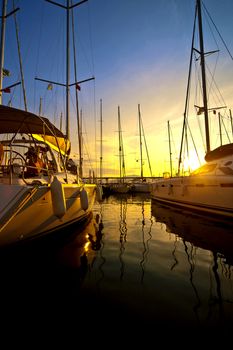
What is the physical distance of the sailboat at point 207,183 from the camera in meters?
9.03

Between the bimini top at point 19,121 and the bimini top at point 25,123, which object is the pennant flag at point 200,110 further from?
the bimini top at point 19,121

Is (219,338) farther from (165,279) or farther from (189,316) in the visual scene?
(165,279)

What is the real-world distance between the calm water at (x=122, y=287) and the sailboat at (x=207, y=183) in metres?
2.98

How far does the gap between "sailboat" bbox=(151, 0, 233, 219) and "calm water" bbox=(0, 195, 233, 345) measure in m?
2.98

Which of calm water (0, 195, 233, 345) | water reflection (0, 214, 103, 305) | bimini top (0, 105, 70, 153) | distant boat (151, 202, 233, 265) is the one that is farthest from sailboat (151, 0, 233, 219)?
bimini top (0, 105, 70, 153)

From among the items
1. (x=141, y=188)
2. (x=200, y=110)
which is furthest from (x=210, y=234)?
(x=141, y=188)

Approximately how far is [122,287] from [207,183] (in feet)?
24.8

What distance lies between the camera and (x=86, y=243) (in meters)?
6.30

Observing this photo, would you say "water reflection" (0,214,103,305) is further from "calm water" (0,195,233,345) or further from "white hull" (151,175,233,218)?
"white hull" (151,175,233,218)

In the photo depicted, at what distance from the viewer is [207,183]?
32.4ft

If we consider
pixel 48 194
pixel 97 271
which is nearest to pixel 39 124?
pixel 48 194

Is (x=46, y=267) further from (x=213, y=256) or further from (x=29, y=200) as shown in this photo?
(x=213, y=256)

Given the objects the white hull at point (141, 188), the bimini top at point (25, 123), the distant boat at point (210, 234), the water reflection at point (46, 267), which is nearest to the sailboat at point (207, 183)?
the distant boat at point (210, 234)

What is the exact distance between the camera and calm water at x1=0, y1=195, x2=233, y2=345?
2.56m
